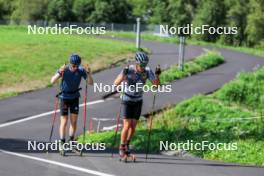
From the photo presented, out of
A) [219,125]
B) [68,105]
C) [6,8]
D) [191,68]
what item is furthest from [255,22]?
[68,105]

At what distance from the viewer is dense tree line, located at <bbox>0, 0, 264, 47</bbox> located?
229ft

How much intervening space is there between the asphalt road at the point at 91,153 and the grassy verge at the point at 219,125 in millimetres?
1105

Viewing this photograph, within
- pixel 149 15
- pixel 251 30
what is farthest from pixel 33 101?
pixel 149 15

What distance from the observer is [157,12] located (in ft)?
291

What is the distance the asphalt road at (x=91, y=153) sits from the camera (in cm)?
983

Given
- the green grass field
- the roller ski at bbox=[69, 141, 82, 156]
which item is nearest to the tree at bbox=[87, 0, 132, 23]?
the green grass field

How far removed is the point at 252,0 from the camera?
81500 mm

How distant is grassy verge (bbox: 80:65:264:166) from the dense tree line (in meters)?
39.5

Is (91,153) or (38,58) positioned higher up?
(91,153)

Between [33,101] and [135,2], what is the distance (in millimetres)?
79902

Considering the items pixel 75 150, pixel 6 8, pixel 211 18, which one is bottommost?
pixel 6 8

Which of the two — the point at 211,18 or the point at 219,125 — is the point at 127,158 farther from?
the point at 211,18

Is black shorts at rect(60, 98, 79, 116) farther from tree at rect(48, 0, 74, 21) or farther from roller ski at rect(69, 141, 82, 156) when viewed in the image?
tree at rect(48, 0, 74, 21)

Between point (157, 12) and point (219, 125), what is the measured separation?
7217 cm
